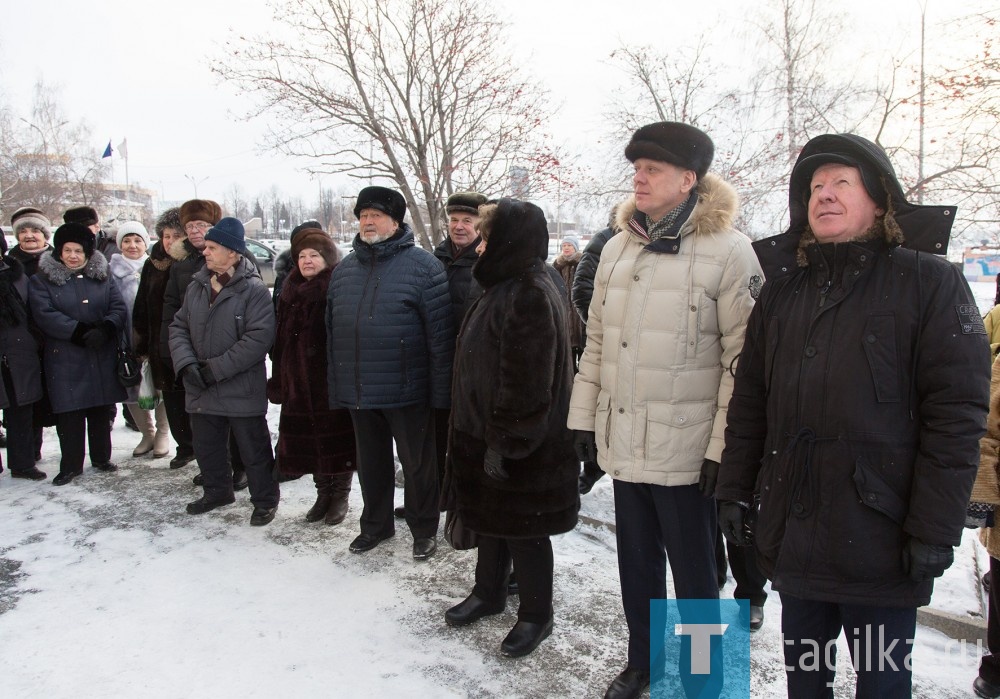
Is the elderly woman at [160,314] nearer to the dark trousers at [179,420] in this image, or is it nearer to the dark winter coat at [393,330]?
the dark trousers at [179,420]

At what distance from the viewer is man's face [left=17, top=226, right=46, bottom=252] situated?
17.8 feet

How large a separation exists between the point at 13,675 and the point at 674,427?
290 centimetres

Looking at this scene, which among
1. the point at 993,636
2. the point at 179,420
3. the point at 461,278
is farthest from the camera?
the point at 179,420

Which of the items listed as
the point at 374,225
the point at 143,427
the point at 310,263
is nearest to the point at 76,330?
the point at 143,427

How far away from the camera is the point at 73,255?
5191 mm

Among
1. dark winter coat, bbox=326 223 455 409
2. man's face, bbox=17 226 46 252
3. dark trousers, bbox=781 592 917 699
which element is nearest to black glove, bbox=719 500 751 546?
dark trousers, bbox=781 592 917 699

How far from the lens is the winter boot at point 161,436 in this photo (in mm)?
5906

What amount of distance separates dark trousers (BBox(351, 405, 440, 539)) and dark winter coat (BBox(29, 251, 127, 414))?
2550mm

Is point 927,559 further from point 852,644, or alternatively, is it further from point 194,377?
point 194,377

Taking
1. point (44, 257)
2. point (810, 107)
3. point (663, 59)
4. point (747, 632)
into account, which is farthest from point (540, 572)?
point (810, 107)

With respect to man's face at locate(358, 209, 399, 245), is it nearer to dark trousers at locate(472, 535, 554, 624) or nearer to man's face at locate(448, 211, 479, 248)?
man's face at locate(448, 211, 479, 248)

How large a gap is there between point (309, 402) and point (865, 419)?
3.33 m

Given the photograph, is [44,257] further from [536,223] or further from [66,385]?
[536,223]

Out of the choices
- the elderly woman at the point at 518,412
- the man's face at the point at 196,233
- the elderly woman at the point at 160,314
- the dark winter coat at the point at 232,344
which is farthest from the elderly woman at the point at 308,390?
the elderly woman at the point at 518,412
